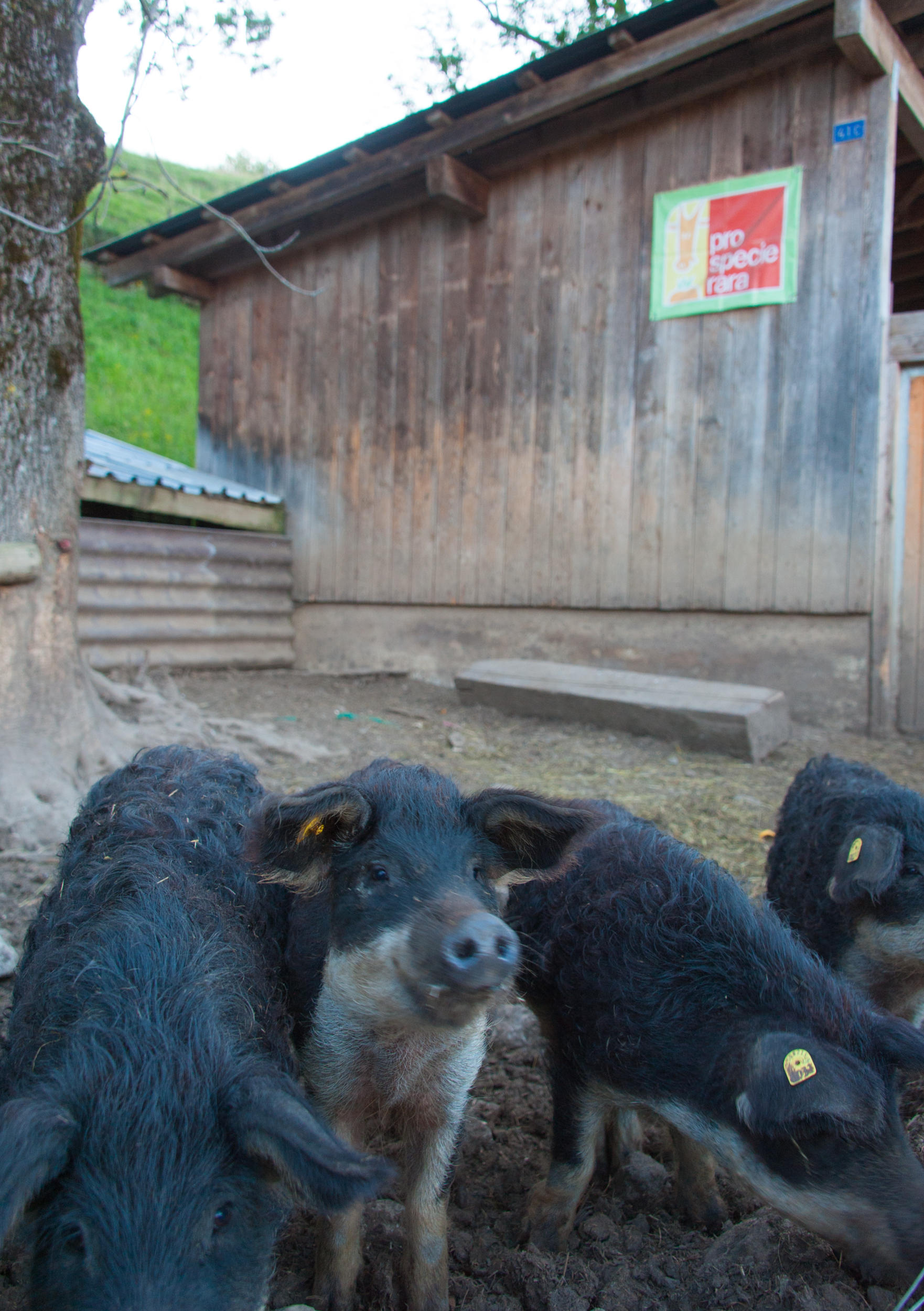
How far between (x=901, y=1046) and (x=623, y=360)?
274 inches

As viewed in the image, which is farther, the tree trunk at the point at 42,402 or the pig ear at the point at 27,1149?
the tree trunk at the point at 42,402

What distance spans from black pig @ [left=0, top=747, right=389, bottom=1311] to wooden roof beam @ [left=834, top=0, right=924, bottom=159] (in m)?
7.00

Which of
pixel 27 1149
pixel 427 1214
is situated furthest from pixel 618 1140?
pixel 27 1149

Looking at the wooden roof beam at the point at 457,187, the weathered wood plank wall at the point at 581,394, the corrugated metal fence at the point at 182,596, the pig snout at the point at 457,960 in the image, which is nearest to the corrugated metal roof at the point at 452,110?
the wooden roof beam at the point at 457,187

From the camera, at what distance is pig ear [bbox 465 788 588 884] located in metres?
2.11

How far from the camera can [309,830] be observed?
2.05 m

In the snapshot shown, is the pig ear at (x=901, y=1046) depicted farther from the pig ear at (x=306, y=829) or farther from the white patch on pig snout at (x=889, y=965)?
the pig ear at (x=306, y=829)

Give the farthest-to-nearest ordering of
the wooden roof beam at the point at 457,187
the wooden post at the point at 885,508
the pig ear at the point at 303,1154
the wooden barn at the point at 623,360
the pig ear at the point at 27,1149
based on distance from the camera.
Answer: the wooden roof beam at the point at 457,187 → the wooden barn at the point at 623,360 → the wooden post at the point at 885,508 → the pig ear at the point at 303,1154 → the pig ear at the point at 27,1149

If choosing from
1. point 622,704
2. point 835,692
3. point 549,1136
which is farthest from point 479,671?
point 549,1136

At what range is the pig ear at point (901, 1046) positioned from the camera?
6.18 feet

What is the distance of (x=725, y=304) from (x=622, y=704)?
11.1 feet

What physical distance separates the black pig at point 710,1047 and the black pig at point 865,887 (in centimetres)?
57

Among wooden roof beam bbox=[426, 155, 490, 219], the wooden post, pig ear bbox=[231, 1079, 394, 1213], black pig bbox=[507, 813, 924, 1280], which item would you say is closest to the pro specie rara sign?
the wooden post

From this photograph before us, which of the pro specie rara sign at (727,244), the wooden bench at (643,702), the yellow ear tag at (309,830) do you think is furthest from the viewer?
the pro specie rara sign at (727,244)
